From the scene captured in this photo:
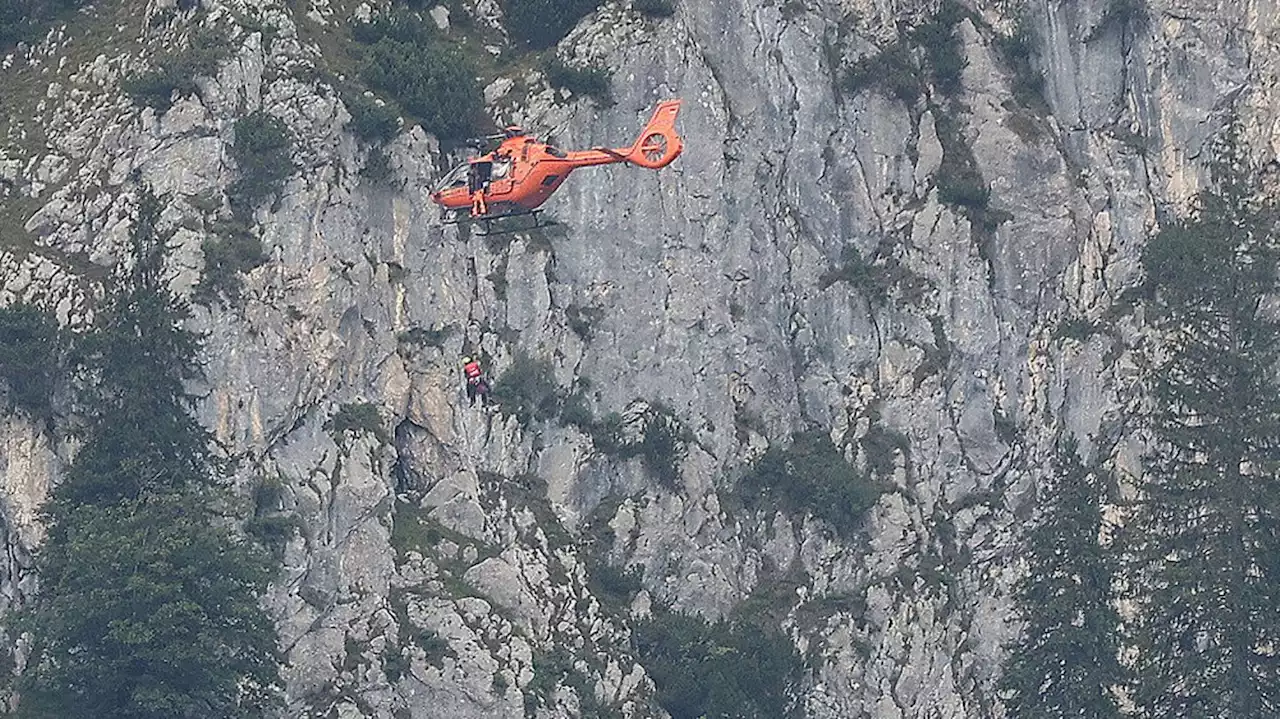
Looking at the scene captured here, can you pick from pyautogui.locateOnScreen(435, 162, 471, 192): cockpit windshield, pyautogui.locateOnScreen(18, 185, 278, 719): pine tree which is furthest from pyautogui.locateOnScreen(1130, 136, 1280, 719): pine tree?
pyautogui.locateOnScreen(18, 185, 278, 719): pine tree

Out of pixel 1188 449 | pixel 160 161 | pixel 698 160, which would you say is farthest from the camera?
pixel 698 160

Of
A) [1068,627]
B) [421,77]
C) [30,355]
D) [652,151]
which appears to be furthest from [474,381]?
[1068,627]

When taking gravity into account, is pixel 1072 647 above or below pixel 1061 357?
below

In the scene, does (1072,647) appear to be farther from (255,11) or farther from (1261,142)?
(255,11)

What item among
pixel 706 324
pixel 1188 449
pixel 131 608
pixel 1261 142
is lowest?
pixel 131 608

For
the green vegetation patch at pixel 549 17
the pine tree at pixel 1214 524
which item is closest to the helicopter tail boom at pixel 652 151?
the green vegetation patch at pixel 549 17

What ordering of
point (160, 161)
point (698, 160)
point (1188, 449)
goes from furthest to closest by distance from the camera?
point (698, 160)
point (160, 161)
point (1188, 449)

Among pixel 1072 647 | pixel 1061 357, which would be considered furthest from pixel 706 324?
pixel 1072 647

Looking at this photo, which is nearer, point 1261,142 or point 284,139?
point 284,139
